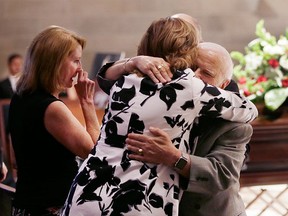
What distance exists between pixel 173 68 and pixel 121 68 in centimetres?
21

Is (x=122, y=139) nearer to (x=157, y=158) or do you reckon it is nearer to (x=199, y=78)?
(x=157, y=158)

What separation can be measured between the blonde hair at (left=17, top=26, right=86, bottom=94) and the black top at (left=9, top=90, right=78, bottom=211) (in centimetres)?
4

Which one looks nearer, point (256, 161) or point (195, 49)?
point (195, 49)

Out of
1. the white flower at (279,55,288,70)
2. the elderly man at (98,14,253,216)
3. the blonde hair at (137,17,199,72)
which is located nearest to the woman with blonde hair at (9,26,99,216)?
the elderly man at (98,14,253,216)

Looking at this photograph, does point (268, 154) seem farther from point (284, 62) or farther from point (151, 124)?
point (151, 124)

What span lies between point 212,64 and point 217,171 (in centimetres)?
33

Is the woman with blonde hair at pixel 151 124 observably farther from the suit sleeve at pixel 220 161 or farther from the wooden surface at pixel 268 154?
the wooden surface at pixel 268 154

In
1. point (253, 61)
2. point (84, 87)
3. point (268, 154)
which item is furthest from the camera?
point (253, 61)

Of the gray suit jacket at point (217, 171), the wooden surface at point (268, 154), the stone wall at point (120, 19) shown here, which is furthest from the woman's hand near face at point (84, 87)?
the stone wall at point (120, 19)

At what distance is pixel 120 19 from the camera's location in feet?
31.2

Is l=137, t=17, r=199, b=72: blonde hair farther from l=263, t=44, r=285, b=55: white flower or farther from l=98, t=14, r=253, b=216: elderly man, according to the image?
l=263, t=44, r=285, b=55: white flower

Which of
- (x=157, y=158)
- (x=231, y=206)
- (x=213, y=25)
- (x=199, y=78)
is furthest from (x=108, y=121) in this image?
(x=213, y=25)

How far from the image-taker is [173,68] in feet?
5.75

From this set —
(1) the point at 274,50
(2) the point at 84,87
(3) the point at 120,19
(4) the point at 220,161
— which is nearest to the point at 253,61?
(1) the point at 274,50
